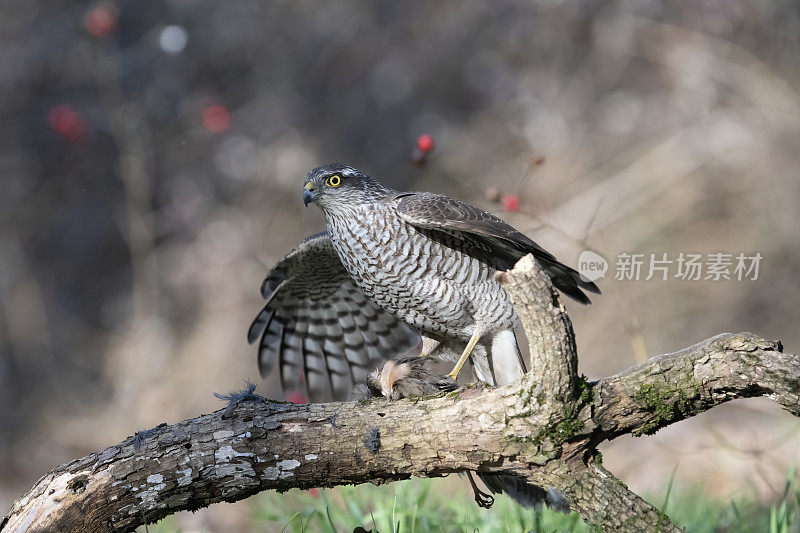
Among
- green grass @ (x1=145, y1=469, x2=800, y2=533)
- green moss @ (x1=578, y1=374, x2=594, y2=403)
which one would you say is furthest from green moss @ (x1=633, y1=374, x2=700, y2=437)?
green grass @ (x1=145, y1=469, x2=800, y2=533)

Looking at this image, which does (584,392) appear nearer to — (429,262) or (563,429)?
(563,429)

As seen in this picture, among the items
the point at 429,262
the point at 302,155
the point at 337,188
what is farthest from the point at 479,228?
the point at 302,155

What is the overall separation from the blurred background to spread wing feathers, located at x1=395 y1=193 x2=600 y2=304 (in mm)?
4037

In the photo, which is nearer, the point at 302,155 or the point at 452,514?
the point at 452,514

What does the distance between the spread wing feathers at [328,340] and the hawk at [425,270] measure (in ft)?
0.50

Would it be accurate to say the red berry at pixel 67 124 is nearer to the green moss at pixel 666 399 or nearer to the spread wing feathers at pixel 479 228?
the spread wing feathers at pixel 479 228

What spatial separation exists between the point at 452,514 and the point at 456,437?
1264 millimetres

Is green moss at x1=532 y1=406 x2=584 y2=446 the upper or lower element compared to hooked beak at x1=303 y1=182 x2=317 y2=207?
lower

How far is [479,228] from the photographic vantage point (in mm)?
3176

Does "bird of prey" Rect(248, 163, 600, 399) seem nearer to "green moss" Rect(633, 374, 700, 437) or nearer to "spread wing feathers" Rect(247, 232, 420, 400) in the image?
"spread wing feathers" Rect(247, 232, 420, 400)

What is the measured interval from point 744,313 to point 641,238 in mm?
1303

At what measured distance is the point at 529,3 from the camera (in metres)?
8.56

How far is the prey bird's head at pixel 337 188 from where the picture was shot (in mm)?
3582

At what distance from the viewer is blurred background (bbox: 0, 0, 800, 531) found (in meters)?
7.71
